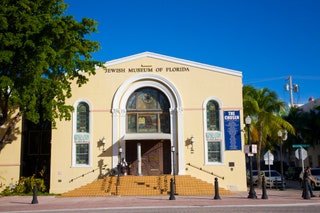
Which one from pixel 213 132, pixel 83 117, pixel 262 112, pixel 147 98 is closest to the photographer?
pixel 213 132

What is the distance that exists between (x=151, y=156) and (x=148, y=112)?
9.61 ft

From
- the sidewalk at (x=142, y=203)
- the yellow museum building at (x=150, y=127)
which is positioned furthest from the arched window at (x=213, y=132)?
the sidewalk at (x=142, y=203)

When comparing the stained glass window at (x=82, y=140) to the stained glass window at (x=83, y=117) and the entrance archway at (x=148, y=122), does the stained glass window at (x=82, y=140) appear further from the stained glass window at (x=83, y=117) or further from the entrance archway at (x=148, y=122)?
the entrance archway at (x=148, y=122)

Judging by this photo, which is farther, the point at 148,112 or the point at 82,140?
the point at 148,112

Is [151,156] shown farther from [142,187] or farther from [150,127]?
[142,187]

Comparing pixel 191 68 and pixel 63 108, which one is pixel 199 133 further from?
pixel 63 108

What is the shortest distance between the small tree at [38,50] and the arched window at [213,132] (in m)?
8.23

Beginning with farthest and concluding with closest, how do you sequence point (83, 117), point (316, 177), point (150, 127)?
point (316, 177)
point (150, 127)
point (83, 117)

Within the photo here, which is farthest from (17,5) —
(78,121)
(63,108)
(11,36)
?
(78,121)

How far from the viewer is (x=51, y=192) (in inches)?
920

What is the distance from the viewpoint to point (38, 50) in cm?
1778

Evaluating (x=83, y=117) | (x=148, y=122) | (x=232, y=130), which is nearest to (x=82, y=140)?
(x=83, y=117)

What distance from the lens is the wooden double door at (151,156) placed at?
24.4 m

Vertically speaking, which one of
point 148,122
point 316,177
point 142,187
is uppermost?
point 148,122
